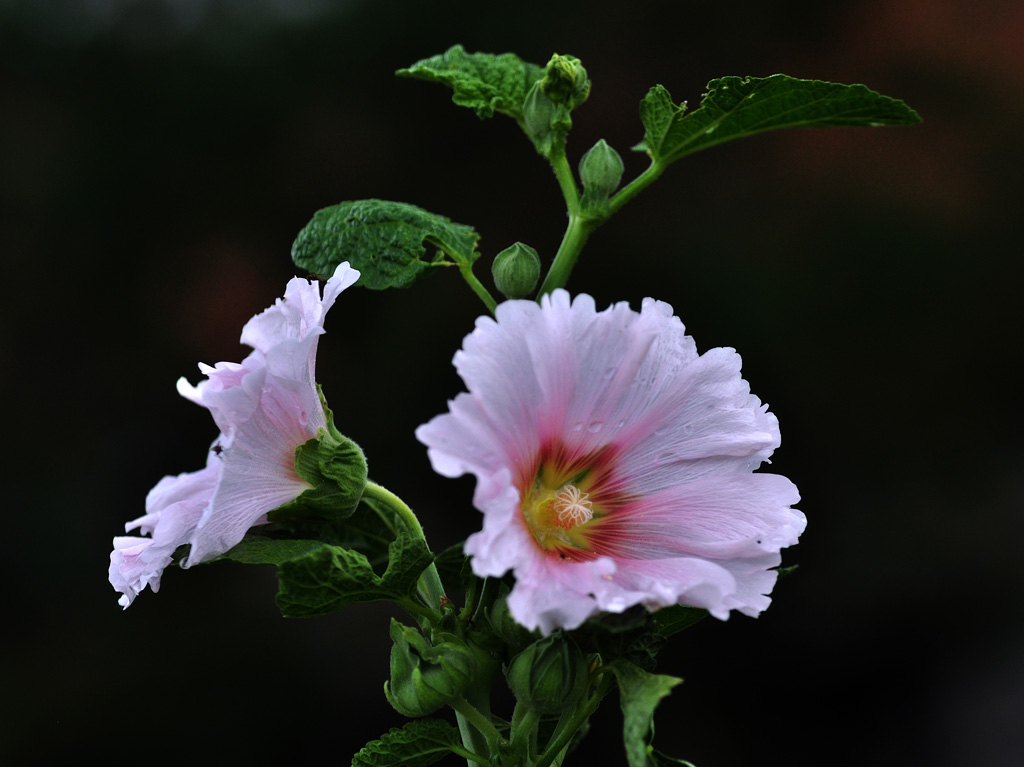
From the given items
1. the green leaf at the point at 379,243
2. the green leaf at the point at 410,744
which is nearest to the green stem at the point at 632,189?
the green leaf at the point at 379,243

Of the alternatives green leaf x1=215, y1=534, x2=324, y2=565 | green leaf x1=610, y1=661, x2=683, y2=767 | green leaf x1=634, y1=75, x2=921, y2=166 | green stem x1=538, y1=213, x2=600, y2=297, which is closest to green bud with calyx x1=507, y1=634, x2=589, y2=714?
green leaf x1=610, y1=661, x2=683, y2=767

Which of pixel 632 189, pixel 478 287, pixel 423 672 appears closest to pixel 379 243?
pixel 478 287

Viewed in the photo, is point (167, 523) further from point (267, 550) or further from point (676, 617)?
point (676, 617)

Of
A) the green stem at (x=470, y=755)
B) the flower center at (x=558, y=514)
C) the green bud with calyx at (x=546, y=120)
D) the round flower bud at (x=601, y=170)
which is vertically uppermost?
the green bud with calyx at (x=546, y=120)

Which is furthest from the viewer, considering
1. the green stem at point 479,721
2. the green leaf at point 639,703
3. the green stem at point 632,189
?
the green stem at point 632,189

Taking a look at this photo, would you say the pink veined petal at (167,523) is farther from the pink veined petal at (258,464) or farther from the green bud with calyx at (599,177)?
the green bud with calyx at (599,177)

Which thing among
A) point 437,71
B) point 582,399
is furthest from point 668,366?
point 437,71
